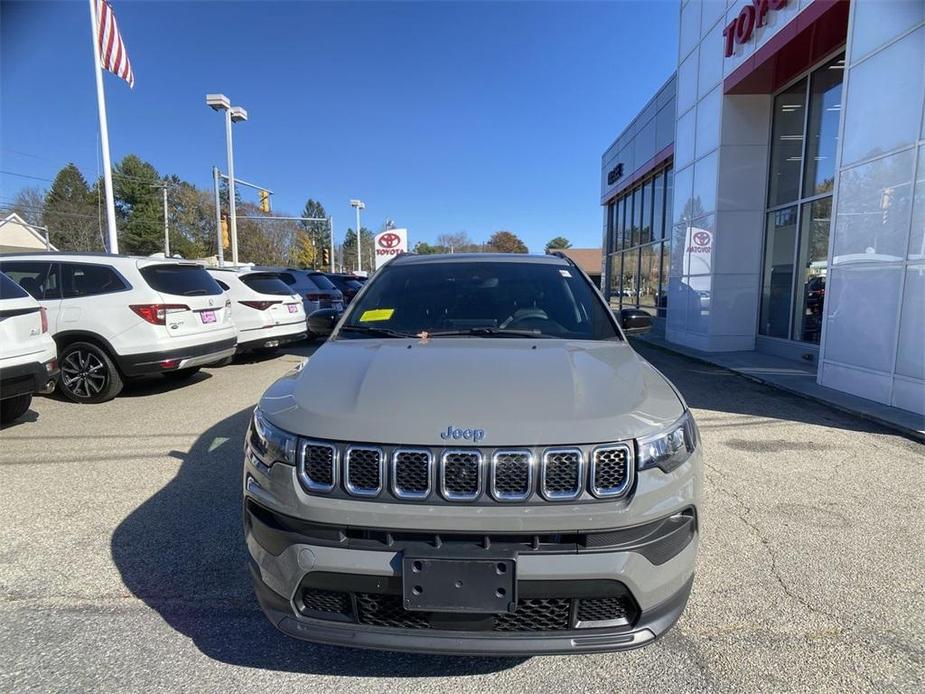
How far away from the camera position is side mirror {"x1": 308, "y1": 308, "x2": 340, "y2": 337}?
355 cm

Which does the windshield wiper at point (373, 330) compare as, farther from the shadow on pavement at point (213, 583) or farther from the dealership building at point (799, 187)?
the dealership building at point (799, 187)

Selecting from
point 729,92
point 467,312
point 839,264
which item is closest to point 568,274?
point 467,312

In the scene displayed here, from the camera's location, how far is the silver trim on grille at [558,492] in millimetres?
1801

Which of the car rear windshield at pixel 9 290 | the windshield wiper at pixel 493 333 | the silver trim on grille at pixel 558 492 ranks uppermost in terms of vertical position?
the car rear windshield at pixel 9 290

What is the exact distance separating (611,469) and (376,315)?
73.5 inches

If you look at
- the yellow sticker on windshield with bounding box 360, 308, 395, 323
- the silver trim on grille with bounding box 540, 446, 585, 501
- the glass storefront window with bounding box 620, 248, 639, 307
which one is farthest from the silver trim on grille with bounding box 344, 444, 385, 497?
the glass storefront window with bounding box 620, 248, 639, 307

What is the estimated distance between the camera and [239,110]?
22.1 m

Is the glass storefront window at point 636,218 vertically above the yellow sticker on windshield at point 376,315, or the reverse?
the glass storefront window at point 636,218

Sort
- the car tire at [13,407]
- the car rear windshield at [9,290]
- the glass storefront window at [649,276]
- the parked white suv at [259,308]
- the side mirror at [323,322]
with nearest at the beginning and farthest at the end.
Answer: the side mirror at [323,322] → the car rear windshield at [9,290] → the car tire at [13,407] → the parked white suv at [259,308] → the glass storefront window at [649,276]

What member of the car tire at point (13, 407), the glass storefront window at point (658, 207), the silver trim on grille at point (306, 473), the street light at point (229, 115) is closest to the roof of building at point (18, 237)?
the street light at point (229, 115)

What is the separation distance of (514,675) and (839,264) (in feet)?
24.7

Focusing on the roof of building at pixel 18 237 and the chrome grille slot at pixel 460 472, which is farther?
the roof of building at pixel 18 237

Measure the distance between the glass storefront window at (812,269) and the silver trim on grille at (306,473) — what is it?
10.2 m

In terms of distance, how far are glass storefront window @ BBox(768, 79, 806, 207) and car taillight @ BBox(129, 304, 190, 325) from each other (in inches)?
442
